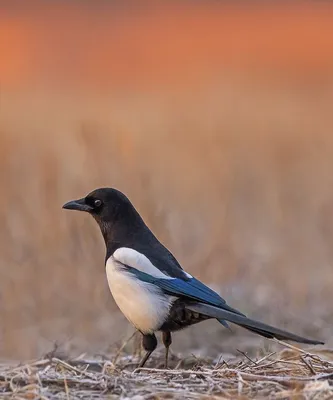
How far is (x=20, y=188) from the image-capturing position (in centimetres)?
840

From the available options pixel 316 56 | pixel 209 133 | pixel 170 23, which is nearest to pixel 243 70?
pixel 316 56

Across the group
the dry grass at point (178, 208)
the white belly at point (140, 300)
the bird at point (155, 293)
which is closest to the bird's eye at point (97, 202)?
the bird at point (155, 293)

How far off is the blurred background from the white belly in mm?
1070

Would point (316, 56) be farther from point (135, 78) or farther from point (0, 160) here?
point (0, 160)

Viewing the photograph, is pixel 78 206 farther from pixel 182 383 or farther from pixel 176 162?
pixel 176 162

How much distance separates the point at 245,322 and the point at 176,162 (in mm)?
4543

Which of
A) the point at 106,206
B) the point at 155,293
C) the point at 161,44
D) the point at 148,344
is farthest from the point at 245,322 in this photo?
the point at 161,44

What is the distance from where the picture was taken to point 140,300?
5.66 meters

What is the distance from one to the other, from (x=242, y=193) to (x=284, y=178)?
0.52 m

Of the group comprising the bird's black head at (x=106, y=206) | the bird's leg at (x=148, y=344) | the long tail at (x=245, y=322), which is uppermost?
the bird's black head at (x=106, y=206)

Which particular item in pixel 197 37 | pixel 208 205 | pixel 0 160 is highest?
pixel 197 37

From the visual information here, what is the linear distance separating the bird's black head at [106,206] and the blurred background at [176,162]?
101 centimetres

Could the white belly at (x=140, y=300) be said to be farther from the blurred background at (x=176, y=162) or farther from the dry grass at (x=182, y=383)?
the blurred background at (x=176, y=162)

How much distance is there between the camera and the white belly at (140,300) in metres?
5.62
